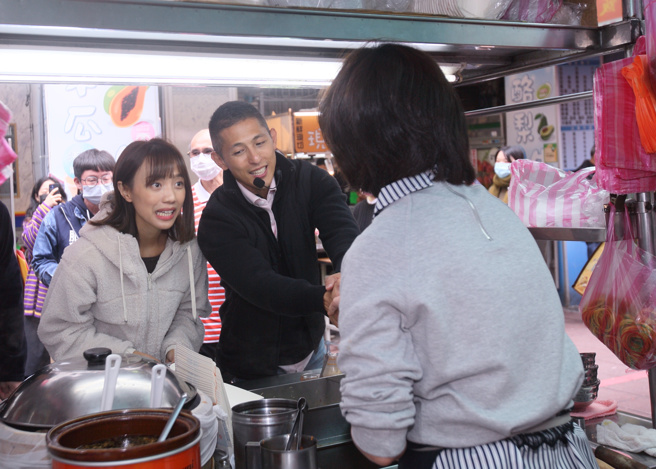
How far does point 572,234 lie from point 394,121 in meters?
1.31

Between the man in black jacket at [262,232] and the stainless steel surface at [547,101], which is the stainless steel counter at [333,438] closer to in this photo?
the man in black jacket at [262,232]

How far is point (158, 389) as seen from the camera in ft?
4.02

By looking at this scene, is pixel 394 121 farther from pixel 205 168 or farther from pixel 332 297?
pixel 205 168

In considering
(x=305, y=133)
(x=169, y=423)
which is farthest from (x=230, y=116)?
(x=305, y=133)

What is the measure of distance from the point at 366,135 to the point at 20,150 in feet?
24.1

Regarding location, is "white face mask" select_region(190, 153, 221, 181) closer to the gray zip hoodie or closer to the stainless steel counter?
the gray zip hoodie

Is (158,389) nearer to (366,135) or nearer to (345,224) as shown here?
(366,135)

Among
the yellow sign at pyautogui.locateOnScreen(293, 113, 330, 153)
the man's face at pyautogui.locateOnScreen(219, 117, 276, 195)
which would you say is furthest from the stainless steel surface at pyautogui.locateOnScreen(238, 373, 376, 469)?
the yellow sign at pyautogui.locateOnScreen(293, 113, 330, 153)

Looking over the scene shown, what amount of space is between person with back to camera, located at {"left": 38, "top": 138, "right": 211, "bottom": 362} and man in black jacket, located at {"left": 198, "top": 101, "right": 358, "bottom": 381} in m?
0.17

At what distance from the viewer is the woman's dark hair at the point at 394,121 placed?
1.20 metres

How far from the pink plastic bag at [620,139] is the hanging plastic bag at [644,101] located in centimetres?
7

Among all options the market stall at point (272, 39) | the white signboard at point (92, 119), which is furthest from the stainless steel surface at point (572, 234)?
the white signboard at point (92, 119)

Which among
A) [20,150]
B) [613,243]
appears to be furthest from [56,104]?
[613,243]

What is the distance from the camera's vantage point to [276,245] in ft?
7.55
